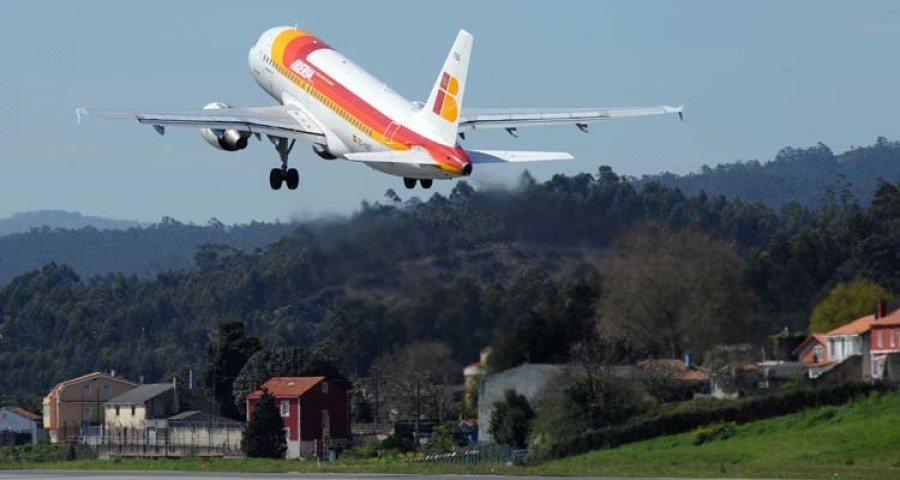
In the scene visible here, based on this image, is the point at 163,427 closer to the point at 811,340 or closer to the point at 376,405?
the point at 376,405

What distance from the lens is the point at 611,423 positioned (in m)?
87.9

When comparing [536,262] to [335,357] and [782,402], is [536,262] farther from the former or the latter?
[335,357]

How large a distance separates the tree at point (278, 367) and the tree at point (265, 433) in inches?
362

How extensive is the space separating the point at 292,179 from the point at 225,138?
3.05 metres

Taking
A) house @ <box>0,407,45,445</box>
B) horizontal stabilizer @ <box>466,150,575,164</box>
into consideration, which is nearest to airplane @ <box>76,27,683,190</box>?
horizontal stabilizer @ <box>466,150,575,164</box>

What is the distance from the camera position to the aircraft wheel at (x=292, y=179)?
77.5 meters

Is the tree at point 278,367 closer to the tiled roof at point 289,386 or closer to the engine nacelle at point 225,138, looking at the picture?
the tiled roof at point 289,386

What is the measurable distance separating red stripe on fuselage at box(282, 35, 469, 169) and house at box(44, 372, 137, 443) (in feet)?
191

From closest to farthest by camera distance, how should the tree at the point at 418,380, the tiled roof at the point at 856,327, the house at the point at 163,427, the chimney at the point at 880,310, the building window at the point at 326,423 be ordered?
the tree at the point at 418,380 → the tiled roof at the point at 856,327 → the chimney at the point at 880,310 → the building window at the point at 326,423 → the house at the point at 163,427

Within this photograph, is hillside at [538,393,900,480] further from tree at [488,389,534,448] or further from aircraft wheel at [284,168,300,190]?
aircraft wheel at [284,168,300,190]

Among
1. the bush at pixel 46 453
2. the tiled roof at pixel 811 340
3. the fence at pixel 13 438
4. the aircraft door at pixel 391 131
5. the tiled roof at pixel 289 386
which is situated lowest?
the fence at pixel 13 438

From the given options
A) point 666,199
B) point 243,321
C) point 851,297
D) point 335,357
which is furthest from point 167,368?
point 666,199

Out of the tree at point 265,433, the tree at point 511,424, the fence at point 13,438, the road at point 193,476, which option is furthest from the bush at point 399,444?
the fence at point 13,438

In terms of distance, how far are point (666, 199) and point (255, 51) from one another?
1821 centimetres
